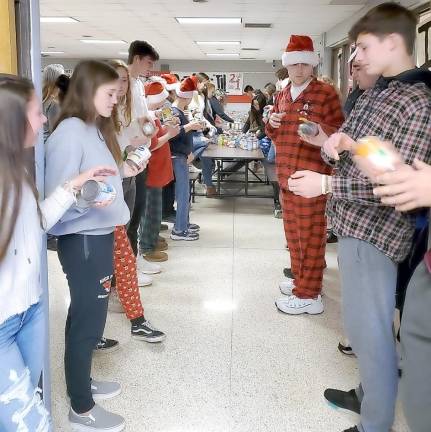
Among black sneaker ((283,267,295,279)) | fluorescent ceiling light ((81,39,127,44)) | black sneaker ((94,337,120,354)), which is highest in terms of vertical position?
fluorescent ceiling light ((81,39,127,44))

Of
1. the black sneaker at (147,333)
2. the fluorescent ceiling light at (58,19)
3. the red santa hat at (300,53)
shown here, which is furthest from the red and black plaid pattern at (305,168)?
the fluorescent ceiling light at (58,19)

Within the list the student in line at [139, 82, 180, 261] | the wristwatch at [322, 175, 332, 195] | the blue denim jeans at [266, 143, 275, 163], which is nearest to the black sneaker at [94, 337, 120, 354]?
the student in line at [139, 82, 180, 261]

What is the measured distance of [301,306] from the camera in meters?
2.90

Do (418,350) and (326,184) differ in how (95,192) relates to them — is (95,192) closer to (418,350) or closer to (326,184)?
(326,184)

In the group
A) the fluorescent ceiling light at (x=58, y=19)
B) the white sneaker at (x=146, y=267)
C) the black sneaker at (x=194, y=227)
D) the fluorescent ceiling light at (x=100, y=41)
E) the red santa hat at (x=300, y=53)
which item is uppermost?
the fluorescent ceiling light at (x=100, y=41)

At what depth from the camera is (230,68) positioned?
17141 mm

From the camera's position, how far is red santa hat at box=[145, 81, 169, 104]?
3523 millimetres

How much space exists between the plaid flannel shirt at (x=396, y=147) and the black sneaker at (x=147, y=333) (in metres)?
1.22

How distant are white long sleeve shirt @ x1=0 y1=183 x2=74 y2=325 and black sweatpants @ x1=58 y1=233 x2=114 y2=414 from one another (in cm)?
39

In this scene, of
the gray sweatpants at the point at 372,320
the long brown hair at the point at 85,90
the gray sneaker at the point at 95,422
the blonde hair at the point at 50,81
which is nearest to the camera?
the gray sweatpants at the point at 372,320

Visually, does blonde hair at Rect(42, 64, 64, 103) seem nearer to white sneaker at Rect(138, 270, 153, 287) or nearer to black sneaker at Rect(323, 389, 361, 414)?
white sneaker at Rect(138, 270, 153, 287)

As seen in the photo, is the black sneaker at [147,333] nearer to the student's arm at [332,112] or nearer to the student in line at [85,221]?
the student in line at [85,221]

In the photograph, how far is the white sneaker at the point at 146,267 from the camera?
3570 mm

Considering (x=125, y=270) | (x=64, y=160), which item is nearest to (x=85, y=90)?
(x=64, y=160)
